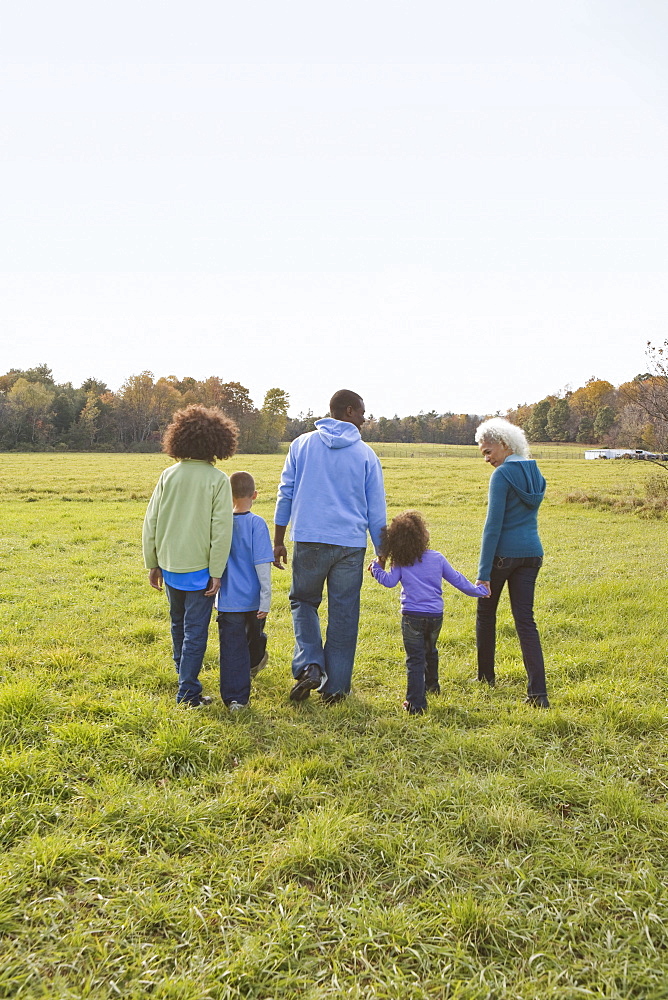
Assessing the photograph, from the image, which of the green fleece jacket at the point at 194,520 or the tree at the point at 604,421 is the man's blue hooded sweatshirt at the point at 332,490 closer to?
the green fleece jacket at the point at 194,520

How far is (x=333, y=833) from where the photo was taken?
3.28m

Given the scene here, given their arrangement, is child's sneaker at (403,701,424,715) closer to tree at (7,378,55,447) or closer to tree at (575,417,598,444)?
tree at (7,378,55,447)

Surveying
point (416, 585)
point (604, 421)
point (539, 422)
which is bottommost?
point (416, 585)

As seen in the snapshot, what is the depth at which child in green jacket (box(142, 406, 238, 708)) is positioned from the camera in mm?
4770

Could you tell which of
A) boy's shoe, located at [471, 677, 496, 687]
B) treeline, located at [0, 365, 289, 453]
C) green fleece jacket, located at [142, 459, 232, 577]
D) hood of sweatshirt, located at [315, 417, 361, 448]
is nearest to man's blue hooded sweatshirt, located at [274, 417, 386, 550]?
hood of sweatshirt, located at [315, 417, 361, 448]

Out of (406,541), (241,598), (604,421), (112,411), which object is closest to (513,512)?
(406,541)

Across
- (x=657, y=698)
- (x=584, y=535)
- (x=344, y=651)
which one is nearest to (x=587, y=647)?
(x=657, y=698)

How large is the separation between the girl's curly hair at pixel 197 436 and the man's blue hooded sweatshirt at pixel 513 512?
221 centimetres

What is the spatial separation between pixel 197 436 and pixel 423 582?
2.13 m

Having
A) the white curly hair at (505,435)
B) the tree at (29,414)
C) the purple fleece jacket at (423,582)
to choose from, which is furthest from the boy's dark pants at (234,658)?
the tree at (29,414)

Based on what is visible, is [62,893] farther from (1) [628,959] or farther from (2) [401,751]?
(1) [628,959]

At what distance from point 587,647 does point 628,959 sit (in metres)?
4.45

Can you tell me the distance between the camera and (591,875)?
3066 millimetres

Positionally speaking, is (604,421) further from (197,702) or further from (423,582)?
(197,702)
